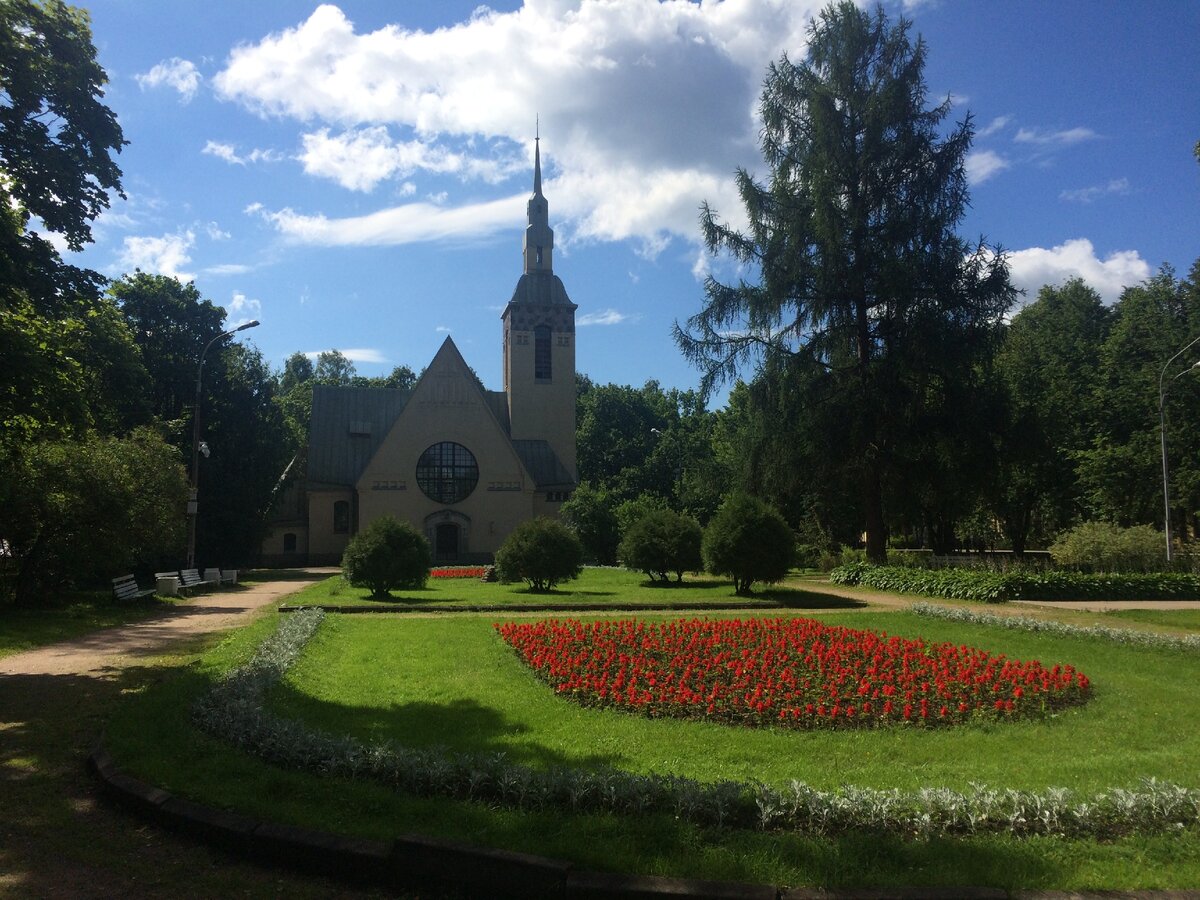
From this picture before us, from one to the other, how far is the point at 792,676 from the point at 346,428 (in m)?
43.8

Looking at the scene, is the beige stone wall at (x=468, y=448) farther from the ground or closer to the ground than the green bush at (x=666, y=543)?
farther from the ground

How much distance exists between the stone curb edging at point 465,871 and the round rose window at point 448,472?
133 ft

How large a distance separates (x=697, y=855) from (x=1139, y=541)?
95.4ft

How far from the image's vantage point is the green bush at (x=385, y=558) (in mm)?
21703

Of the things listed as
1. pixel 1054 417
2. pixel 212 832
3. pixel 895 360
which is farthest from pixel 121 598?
pixel 1054 417

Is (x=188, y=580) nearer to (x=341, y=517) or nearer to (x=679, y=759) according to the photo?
(x=679, y=759)

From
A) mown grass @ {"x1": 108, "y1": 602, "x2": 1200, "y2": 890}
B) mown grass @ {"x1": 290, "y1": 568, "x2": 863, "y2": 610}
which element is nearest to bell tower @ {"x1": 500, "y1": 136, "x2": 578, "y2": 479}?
mown grass @ {"x1": 290, "y1": 568, "x2": 863, "y2": 610}

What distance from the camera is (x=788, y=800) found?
4.94 m

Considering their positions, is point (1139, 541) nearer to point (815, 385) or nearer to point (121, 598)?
point (815, 385)

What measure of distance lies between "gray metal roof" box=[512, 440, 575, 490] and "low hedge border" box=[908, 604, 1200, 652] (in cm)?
3354

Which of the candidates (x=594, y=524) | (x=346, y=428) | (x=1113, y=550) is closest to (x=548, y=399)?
(x=346, y=428)

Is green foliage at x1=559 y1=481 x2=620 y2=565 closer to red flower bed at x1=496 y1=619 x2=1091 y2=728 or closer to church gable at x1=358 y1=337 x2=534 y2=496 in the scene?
church gable at x1=358 y1=337 x2=534 y2=496

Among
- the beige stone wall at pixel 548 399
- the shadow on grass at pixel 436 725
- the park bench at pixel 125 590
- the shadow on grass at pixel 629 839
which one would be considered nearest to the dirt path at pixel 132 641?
the park bench at pixel 125 590

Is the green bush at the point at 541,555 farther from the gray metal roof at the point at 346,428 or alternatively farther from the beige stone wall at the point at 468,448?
the gray metal roof at the point at 346,428
